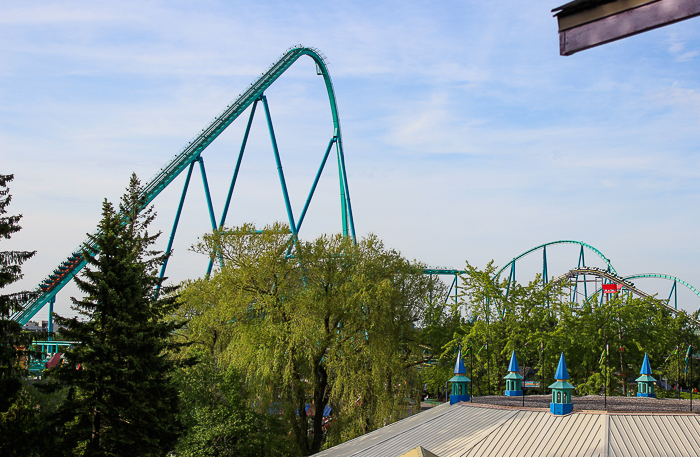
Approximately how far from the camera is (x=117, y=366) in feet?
48.5

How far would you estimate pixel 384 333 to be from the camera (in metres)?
22.2

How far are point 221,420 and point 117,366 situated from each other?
4506 millimetres

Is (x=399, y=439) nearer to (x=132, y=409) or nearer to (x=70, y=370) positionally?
(x=132, y=409)

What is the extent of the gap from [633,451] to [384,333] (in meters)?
11.1

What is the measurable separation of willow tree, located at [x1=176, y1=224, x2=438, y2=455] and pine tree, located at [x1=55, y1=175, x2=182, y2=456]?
556cm

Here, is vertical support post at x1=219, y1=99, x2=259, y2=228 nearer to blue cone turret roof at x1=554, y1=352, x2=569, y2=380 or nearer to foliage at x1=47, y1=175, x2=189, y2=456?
foliage at x1=47, y1=175, x2=189, y2=456

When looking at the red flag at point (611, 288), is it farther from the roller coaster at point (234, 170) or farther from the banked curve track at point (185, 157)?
the banked curve track at point (185, 157)

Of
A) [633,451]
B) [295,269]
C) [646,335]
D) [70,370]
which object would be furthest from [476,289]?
[70,370]

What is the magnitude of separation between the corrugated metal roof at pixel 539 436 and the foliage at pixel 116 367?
14.4ft

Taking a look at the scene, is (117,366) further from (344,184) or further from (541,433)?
(344,184)

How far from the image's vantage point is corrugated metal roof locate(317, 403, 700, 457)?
12227 mm

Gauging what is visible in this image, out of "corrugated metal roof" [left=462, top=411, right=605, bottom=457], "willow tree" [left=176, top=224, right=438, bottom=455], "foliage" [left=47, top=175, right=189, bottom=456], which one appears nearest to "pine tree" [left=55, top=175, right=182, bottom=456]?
"foliage" [left=47, top=175, right=189, bottom=456]

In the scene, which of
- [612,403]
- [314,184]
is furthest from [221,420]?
[314,184]

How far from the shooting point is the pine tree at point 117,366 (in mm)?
14445
